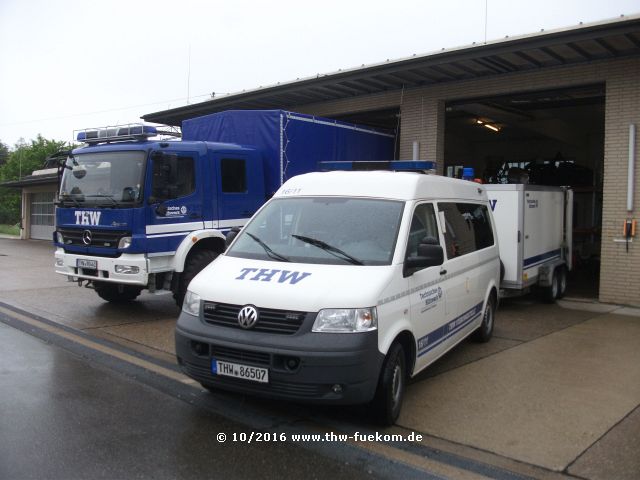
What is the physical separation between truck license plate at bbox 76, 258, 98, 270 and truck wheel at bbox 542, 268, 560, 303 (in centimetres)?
794

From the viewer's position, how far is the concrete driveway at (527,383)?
14.5 feet

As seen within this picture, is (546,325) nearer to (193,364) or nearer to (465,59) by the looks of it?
(465,59)

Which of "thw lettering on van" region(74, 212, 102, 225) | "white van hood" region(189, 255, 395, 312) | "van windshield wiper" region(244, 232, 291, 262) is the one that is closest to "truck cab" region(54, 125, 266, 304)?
"thw lettering on van" region(74, 212, 102, 225)

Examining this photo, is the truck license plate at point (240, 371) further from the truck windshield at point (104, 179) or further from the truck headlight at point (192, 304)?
the truck windshield at point (104, 179)

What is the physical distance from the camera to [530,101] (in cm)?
1480

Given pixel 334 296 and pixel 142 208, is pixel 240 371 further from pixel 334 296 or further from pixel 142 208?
pixel 142 208

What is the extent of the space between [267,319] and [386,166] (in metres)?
3.30

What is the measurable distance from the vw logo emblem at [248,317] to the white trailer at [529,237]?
21.4ft

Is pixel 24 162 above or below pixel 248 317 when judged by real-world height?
above

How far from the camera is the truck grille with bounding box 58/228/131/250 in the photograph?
8.49 m

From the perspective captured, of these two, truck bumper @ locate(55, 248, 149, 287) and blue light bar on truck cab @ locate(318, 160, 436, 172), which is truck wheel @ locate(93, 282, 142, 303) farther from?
blue light bar on truck cab @ locate(318, 160, 436, 172)

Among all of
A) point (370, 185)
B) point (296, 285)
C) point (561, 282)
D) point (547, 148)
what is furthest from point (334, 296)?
point (547, 148)

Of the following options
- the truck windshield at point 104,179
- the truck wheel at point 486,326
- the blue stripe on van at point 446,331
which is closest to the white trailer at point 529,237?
the truck wheel at point 486,326

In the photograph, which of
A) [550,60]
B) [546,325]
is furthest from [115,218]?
[550,60]
